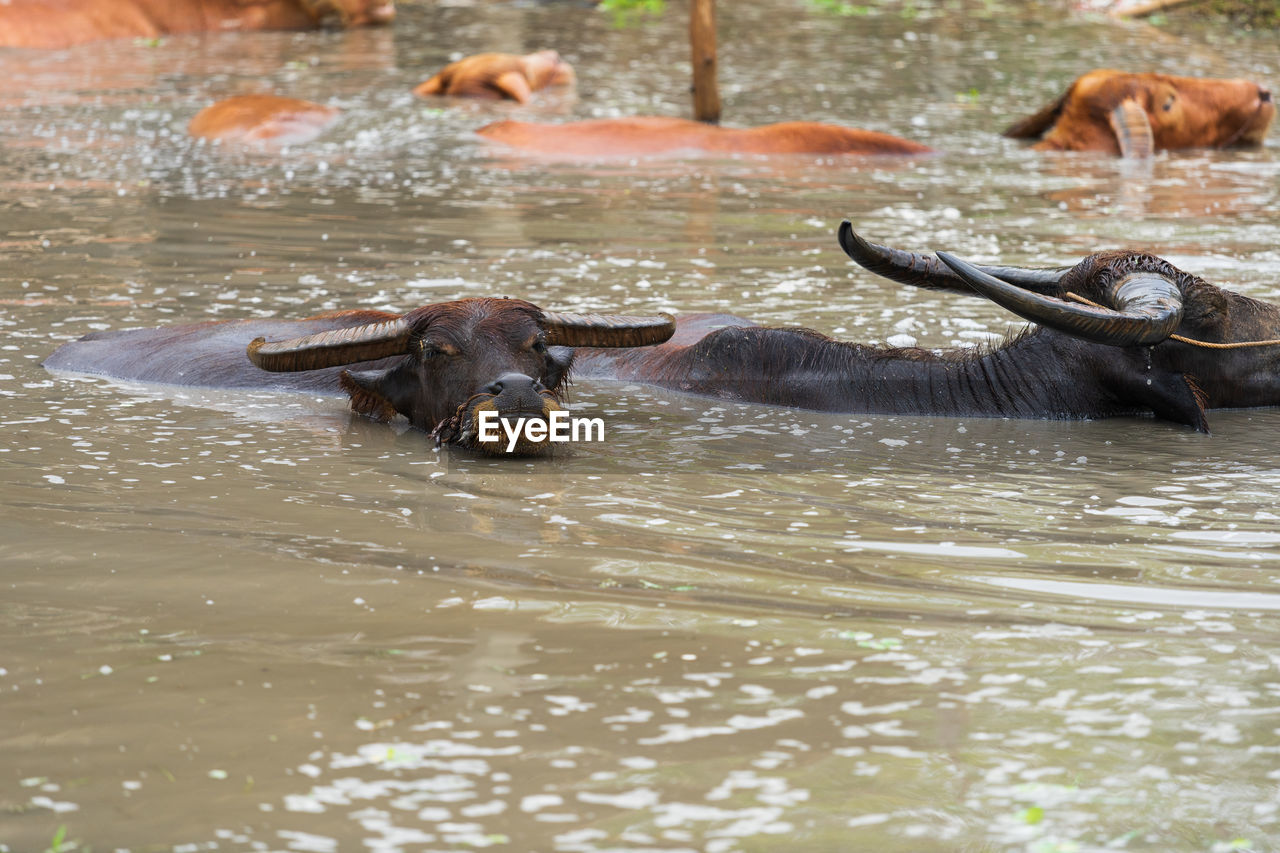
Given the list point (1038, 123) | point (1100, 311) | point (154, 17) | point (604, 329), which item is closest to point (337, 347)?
point (604, 329)

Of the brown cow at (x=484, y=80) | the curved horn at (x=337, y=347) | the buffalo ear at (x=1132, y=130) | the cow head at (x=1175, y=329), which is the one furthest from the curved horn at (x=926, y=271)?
the brown cow at (x=484, y=80)

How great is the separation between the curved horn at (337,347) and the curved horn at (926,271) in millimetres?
1752

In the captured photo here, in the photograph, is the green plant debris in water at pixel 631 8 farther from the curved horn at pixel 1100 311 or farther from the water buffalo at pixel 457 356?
the curved horn at pixel 1100 311

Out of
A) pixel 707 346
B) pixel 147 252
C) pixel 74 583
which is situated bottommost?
pixel 74 583

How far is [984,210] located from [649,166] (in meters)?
3.28

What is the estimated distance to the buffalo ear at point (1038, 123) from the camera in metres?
14.8

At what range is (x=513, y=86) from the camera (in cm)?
1753

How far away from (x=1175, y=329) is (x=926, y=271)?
3.35ft

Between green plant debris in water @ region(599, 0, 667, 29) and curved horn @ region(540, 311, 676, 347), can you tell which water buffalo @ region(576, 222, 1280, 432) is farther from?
green plant debris in water @ region(599, 0, 667, 29)

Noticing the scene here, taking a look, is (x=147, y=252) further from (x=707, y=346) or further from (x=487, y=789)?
(x=487, y=789)

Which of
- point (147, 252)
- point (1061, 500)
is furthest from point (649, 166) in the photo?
point (1061, 500)

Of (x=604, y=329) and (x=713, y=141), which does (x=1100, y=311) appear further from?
(x=713, y=141)

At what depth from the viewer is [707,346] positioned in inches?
263

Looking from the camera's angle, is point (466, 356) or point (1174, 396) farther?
point (1174, 396)
